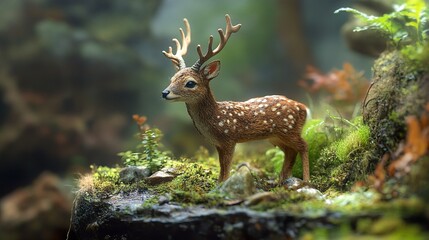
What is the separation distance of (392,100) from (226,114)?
1233 mm

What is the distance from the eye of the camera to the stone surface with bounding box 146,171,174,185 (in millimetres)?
4047

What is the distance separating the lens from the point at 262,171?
4930 millimetres

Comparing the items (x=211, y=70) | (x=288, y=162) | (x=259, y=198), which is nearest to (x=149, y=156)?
(x=211, y=70)

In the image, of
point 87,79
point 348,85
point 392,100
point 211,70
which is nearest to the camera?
point 392,100

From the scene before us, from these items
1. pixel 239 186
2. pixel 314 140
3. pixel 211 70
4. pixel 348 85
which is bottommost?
pixel 239 186

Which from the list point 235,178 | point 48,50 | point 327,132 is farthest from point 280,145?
point 48,50

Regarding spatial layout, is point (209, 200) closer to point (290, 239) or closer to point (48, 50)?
point (290, 239)

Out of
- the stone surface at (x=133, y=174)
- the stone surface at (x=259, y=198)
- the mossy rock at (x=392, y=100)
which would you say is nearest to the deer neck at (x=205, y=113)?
the stone surface at (x=133, y=174)

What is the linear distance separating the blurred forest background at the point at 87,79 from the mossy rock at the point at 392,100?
11.7 ft

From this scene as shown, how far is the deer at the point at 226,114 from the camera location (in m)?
3.85

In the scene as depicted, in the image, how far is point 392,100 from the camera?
11.9 ft

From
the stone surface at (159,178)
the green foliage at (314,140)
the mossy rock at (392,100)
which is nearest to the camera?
the mossy rock at (392,100)

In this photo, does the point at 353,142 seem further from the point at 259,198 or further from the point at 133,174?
the point at 133,174

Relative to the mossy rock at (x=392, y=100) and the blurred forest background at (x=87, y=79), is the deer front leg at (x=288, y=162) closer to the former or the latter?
the mossy rock at (x=392, y=100)
